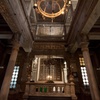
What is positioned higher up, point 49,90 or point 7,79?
point 7,79

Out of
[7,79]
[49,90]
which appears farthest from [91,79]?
[7,79]

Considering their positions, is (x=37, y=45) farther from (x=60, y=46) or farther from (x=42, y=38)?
(x=60, y=46)

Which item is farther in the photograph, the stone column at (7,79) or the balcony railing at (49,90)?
the balcony railing at (49,90)

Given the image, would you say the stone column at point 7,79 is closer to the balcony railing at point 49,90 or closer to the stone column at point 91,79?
the balcony railing at point 49,90

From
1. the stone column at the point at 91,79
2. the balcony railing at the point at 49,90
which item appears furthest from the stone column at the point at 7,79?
the stone column at the point at 91,79

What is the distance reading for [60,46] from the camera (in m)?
10.8

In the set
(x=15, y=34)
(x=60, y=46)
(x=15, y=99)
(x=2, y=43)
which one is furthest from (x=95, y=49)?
(x=2, y=43)

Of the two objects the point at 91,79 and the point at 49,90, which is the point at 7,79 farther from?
the point at 91,79

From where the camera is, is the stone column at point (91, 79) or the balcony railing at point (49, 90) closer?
the stone column at point (91, 79)

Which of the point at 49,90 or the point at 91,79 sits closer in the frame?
the point at 91,79

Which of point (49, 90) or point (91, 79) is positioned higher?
point (91, 79)

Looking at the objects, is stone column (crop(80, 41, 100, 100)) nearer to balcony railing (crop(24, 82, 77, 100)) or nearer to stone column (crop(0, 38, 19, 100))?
balcony railing (crop(24, 82, 77, 100))

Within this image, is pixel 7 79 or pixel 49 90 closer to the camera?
pixel 7 79

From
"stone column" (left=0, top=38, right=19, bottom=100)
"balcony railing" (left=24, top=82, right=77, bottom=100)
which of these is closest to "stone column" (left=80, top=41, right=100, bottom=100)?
"balcony railing" (left=24, top=82, right=77, bottom=100)
